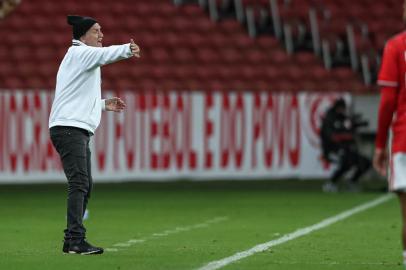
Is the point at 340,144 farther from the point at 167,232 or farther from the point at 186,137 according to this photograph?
the point at 167,232

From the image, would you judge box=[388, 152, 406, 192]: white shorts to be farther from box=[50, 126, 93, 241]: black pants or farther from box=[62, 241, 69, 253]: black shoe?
box=[62, 241, 69, 253]: black shoe

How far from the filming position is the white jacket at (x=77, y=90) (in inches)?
422

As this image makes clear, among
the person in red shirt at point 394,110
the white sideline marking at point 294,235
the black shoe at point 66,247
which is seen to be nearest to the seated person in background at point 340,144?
the white sideline marking at point 294,235

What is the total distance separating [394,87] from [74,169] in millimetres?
3523

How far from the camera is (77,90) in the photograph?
1077 cm

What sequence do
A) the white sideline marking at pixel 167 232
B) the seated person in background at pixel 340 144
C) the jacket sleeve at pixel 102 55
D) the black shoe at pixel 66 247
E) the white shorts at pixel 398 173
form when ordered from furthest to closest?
the seated person in background at pixel 340 144 → the white sideline marking at pixel 167 232 → the black shoe at pixel 66 247 → the jacket sleeve at pixel 102 55 → the white shorts at pixel 398 173

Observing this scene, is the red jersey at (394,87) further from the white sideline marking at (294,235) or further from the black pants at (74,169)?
the black pants at (74,169)

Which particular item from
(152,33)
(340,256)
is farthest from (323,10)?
(340,256)

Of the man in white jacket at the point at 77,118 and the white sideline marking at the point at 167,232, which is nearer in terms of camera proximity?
the man in white jacket at the point at 77,118

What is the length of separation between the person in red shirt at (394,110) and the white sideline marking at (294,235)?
206 cm

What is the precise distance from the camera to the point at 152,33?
28.1 metres

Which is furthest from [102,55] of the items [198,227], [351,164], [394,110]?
[351,164]

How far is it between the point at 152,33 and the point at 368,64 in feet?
15.6

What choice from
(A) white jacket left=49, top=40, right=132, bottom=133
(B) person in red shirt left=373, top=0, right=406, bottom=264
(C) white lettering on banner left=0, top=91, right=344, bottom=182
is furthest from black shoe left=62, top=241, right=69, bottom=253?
(C) white lettering on banner left=0, top=91, right=344, bottom=182
